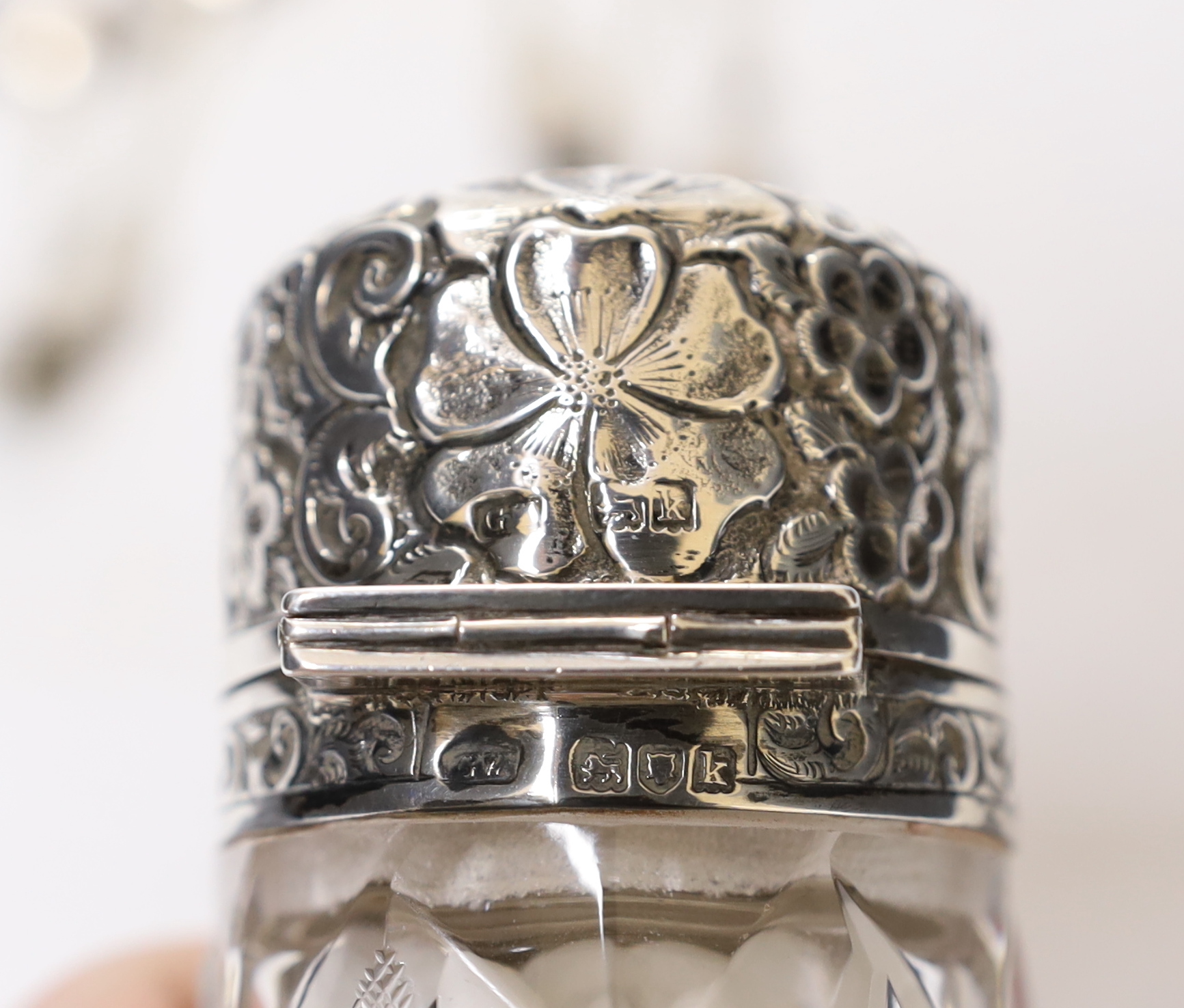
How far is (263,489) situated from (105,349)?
0.37m

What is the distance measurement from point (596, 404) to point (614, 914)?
124 mm

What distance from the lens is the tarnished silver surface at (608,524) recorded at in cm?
27

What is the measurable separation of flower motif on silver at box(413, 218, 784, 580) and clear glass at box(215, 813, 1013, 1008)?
0.22ft

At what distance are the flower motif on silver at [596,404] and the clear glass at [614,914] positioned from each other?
0.22 ft

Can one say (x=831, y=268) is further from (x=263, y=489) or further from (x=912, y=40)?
(x=912, y=40)

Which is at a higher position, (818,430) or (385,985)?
(818,430)

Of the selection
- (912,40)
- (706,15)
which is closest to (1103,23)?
(912,40)

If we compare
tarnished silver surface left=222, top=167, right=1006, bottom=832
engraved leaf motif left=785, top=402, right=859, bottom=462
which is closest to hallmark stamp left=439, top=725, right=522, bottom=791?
tarnished silver surface left=222, top=167, right=1006, bottom=832

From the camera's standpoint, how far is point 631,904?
29 cm

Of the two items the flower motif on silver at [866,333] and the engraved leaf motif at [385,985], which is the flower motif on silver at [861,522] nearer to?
the flower motif on silver at [866,333]

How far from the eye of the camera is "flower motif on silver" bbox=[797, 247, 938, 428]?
308 millimetres

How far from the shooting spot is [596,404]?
0.29 meters

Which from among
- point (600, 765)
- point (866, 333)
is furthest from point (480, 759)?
point (866, 333)

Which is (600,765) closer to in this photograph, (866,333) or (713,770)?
(713,770)
